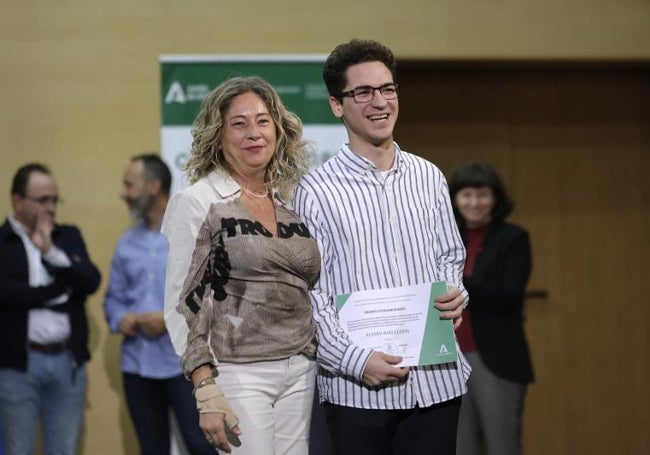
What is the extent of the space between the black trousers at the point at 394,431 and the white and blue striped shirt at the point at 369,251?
0.04 m

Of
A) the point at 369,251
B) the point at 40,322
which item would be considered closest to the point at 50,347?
the point at 40,322

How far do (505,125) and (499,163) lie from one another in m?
0.24

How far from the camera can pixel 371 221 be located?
116 inches

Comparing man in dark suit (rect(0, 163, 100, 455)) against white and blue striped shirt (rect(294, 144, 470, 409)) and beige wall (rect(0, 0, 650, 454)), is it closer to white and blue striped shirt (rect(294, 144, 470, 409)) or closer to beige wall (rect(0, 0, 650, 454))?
beige wall (rect(0, 0, 650, 454))

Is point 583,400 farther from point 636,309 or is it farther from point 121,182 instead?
point 121,182

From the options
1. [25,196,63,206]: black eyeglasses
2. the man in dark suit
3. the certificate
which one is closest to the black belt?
the man in dark suit

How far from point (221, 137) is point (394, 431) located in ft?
3.25

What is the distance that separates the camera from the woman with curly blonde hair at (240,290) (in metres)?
2.82

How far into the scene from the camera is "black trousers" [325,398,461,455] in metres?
2.89

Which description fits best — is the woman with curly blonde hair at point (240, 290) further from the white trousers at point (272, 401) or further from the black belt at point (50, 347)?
the black belt at point (50, 347)

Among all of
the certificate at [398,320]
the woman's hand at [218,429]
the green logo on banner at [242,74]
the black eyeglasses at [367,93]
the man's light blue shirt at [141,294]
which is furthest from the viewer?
the green logo on banner at [242,74]

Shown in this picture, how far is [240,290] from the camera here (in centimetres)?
287

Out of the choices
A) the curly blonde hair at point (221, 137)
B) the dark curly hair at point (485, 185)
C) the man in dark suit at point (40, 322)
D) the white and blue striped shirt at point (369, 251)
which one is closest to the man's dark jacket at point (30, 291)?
the man in dark suit at point (40, 322)

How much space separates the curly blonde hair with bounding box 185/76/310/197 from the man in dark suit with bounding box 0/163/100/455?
6.55ft
